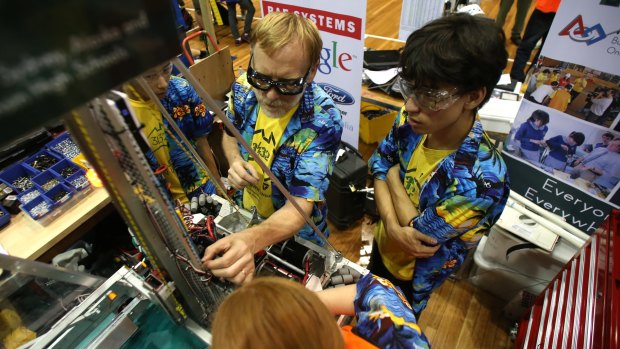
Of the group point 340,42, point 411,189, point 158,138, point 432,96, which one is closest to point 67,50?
point 432,96

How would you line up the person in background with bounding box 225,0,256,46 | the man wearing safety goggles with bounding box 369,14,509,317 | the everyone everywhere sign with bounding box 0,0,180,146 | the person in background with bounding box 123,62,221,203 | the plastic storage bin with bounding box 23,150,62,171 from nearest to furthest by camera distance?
the everyone everywhere sign with bounding box 0,0,180,146 < the man wearing safety goggles with bounding box 369,14,509,317 < the person in background with bounding box 123,62,221,203 < the plastic storage bin with bounding box 23,150,62,171 < the person in background with bounding box 225,0,256,46

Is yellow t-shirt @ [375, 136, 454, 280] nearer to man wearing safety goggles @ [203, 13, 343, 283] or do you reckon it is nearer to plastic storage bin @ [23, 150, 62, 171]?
man wearing safety goggles @ [203, 13, 343, 283]

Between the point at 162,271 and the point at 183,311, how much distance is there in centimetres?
19

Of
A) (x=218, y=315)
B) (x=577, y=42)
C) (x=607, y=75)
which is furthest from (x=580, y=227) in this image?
(x=218, y=315)

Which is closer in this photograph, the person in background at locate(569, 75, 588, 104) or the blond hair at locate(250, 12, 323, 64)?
the blond hair at locate(250, 12, 323, 64)

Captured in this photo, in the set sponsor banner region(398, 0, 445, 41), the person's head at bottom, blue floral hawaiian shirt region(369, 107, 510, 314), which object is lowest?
blue floral hawaiian shirt region(369, 107, 510, 314)

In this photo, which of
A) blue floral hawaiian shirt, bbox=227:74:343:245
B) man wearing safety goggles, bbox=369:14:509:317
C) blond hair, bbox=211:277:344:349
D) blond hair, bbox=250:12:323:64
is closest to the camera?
blond hair, bbox=211:277:344:349

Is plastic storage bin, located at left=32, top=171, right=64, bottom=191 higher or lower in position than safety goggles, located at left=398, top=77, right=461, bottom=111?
lower

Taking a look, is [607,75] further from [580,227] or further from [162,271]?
[162,271]

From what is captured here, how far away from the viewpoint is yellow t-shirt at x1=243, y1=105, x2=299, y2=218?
1375 millimetres

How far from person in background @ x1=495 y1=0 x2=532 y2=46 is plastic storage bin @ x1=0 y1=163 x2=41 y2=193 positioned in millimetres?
5069

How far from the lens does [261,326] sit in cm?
55

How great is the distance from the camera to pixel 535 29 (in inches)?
149

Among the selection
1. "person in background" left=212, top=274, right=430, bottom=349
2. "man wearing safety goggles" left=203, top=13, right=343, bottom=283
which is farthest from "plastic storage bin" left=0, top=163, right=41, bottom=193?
"person in background" left=212, top=274, right=430, bottom=349
